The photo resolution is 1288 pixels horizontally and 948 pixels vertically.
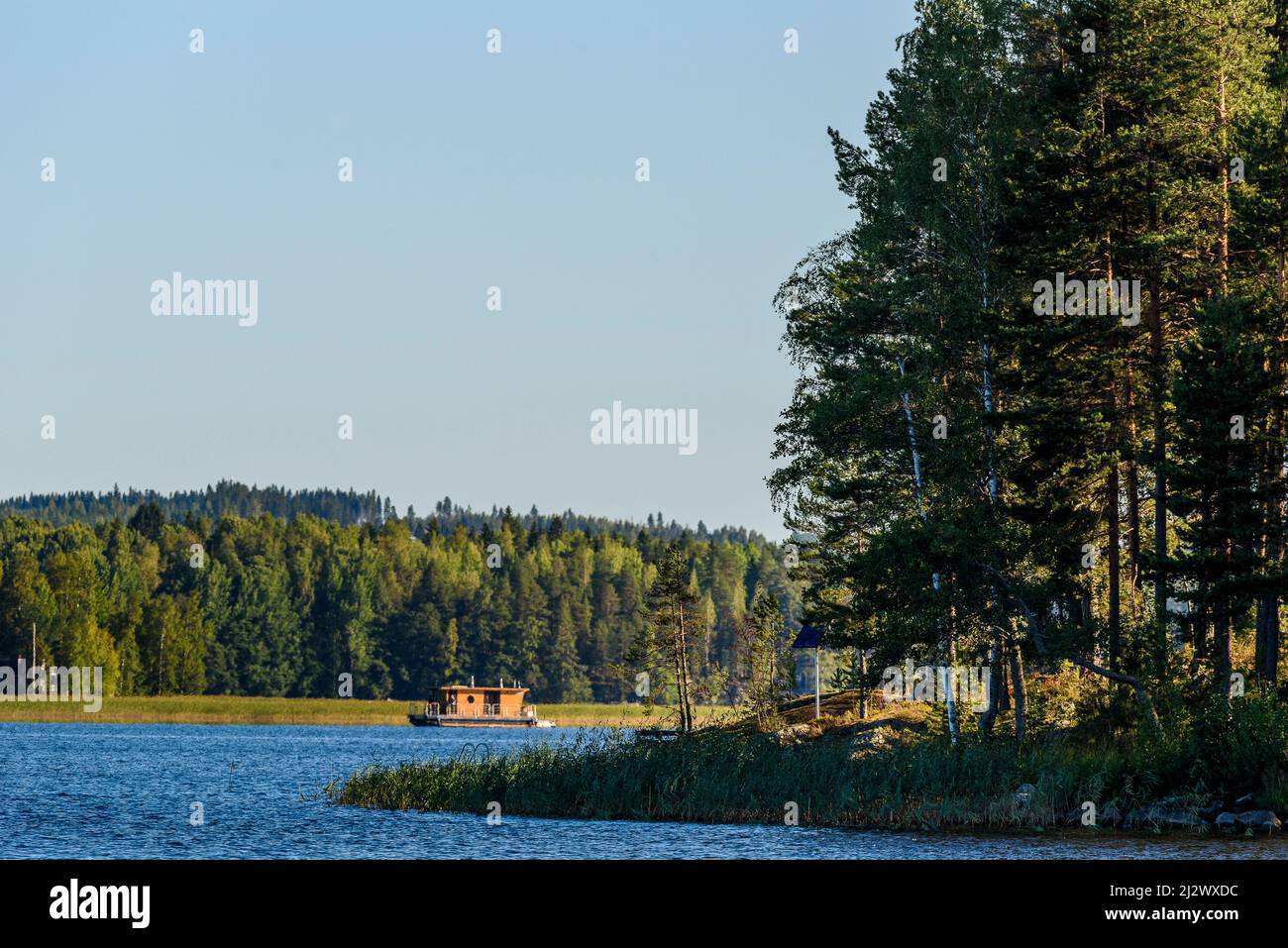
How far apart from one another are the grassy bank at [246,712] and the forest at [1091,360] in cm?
6262

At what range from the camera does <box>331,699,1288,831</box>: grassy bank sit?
34.2 metres

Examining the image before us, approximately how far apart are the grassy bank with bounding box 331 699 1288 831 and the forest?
165 cm

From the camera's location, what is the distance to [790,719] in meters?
65.4

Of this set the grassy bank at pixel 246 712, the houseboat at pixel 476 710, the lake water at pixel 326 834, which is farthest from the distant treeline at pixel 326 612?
the lake water at pixel 326 834

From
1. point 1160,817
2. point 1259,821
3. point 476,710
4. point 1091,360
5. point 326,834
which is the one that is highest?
point 1091,360

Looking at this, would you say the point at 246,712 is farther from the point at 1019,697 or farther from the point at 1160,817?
the point at 1160,817

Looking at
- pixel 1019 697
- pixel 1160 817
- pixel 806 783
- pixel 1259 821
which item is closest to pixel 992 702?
pixel 1019 697

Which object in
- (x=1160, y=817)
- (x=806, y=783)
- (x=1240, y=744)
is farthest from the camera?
(x=806, y=783)

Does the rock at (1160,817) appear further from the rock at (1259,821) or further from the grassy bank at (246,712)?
the grassy bank at (246,712)

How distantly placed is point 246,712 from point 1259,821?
109 meters

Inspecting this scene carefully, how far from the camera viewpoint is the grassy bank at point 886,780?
3425 cm

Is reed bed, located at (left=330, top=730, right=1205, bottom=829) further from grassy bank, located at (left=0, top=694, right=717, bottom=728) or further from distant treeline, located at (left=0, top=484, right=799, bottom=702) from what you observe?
distant treeline, located at (left=0, top=484, right=799, bottom=702)

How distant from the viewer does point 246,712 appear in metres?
131
